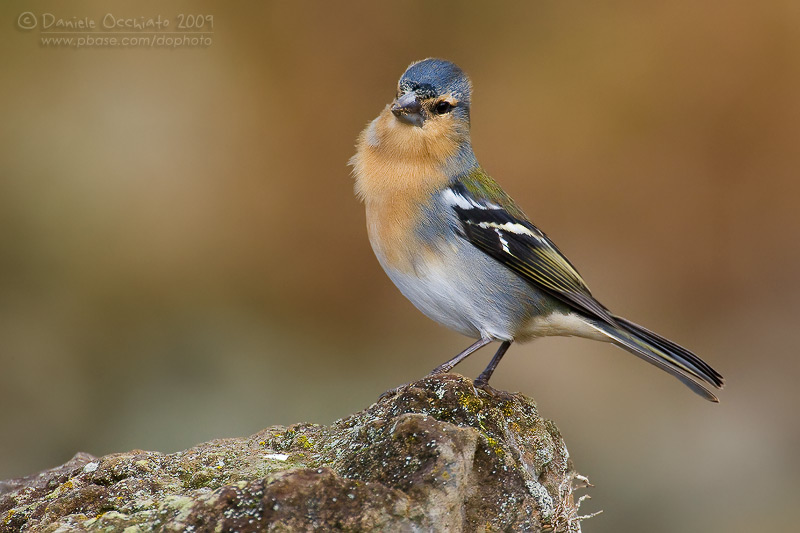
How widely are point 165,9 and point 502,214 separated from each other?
19.0 feet

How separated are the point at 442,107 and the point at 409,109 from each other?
36cm

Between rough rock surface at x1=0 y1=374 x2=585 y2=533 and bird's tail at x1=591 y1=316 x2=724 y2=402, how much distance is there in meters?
1.30

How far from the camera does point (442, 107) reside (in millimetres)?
6516

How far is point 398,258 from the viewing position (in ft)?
19.9

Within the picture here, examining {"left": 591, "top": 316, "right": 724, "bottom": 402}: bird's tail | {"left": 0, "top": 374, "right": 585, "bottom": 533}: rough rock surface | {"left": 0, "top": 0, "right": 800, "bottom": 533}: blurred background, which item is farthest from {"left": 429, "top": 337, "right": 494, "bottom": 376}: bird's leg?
{"left": 0, "top": 0, "right": 800, "bottom": 533}: blurred background

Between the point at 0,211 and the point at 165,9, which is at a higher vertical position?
the point at 165,9

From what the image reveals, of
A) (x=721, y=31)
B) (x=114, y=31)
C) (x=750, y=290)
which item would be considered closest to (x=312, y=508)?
(x=114, y=31)

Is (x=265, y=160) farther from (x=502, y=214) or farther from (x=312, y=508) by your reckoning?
(x=312, y=508)

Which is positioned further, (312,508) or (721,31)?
(721,31)

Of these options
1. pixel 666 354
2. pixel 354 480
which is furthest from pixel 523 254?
pixel 354 480

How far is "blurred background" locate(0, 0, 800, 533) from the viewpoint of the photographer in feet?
31.3

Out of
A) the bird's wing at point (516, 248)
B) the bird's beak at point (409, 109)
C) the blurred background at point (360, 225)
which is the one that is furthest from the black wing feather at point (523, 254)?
the blurred background at point (360, 225)

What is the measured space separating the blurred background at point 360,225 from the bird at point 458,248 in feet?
11.0

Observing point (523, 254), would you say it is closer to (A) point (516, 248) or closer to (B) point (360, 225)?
(A) point (516, 248)
